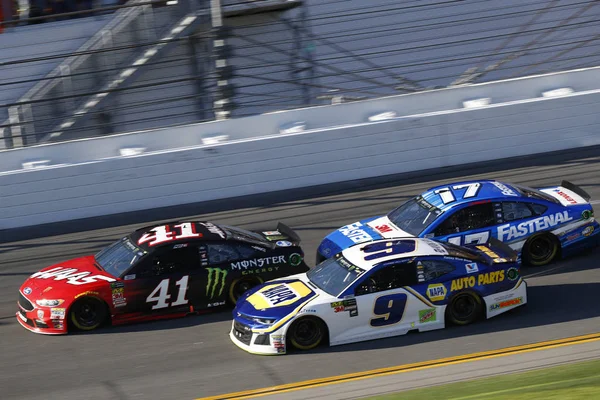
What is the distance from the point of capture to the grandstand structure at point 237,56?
16.6 m

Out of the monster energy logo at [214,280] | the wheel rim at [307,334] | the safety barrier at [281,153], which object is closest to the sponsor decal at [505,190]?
the wheel rim at [307,334]

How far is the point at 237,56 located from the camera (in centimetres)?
1681

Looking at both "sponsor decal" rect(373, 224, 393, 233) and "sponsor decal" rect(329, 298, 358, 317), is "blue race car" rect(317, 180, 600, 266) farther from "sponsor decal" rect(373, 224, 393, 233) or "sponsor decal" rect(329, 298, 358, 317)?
"sponsor decal" rect(329, 298, 358, 317)

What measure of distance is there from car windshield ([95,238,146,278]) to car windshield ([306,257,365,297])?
2204 mm

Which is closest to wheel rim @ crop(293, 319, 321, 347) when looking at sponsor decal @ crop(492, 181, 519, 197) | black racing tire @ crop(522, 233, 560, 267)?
black racing tire @ crop(522, 233, 560, 267)

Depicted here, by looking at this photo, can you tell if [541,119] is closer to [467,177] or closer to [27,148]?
[467,177]

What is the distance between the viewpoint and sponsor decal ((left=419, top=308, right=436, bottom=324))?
980cm

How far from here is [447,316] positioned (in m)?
9.94

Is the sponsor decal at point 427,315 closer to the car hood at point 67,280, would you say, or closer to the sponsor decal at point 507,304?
the sponsor decal at point 507,304

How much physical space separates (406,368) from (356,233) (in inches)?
125

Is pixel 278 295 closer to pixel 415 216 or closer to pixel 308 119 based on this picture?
pixel 415 216

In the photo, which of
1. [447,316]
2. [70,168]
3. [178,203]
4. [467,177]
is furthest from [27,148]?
[447,316]

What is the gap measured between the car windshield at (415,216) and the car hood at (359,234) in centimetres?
10

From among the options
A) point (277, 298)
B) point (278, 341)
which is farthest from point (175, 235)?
point (278, 341)
